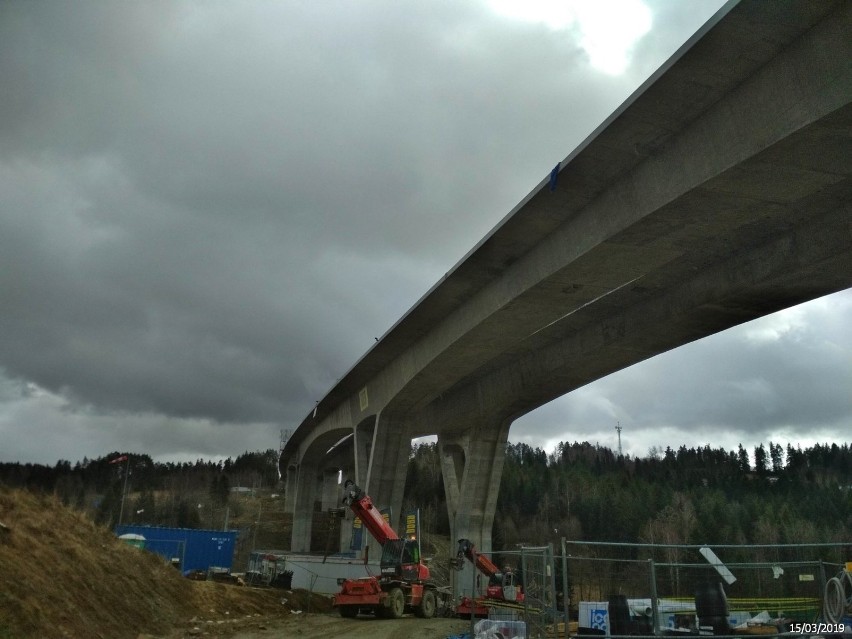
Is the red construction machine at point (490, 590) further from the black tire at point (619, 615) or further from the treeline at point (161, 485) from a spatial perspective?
the treeline at point (161, 485)

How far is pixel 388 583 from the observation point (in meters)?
22.8

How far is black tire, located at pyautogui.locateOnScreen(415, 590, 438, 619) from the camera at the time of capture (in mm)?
23578

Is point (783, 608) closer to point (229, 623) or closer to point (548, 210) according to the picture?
point (548, 210)

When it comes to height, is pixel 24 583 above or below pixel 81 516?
below

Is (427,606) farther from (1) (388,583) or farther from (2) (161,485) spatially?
(2) (161,485)

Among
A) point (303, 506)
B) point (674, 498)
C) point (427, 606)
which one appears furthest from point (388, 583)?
point (674, 498)

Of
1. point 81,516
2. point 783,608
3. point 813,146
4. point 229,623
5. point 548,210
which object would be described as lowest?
point 229,623

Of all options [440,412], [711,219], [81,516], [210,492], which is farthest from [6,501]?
[210,492]

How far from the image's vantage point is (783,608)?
1295 centimetres

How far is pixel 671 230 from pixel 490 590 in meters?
15.4

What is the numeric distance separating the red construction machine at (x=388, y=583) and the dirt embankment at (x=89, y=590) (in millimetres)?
2077

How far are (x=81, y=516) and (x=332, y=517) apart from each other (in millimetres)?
7587
